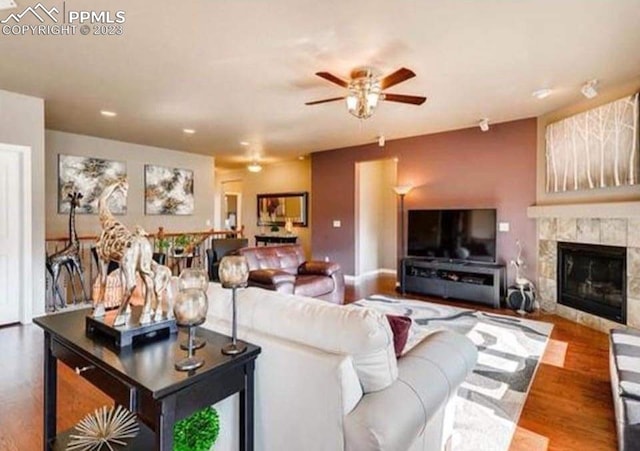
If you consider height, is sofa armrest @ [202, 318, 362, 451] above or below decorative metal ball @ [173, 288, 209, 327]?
below

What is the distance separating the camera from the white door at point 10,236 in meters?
3.95

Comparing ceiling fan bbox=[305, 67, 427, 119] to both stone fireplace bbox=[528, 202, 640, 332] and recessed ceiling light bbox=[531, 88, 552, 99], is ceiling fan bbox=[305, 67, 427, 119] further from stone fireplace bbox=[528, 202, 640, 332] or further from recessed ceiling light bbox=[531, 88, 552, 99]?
stone fireplace bbox=[528, 202, 640, 332]

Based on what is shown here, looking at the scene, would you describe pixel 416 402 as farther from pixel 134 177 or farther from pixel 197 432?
pixel 134 177

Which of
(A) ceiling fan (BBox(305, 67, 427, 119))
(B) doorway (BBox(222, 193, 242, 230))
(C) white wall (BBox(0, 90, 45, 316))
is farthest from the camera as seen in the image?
(B) doorway (BBox(222, 193, 242, 230))

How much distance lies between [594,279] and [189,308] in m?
4.65

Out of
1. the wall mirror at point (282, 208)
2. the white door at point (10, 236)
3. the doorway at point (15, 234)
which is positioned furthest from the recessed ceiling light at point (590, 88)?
the white door at point (10, 236)

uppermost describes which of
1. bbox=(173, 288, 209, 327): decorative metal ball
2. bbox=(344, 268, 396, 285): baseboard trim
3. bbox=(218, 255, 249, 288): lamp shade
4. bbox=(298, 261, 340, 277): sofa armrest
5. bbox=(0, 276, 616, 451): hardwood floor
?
bbox=(218, 255, 249, 288): lamp shade

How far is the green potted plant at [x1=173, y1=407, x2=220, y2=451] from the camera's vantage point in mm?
1368

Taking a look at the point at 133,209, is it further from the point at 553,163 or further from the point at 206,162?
the point at 553,163

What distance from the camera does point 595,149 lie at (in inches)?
158

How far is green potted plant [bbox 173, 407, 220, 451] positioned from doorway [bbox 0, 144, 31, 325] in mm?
3863

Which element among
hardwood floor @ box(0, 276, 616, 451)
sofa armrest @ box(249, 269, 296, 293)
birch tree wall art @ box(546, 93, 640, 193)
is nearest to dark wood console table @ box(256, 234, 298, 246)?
sofa armrest @ box(249, 269, 296, 293)

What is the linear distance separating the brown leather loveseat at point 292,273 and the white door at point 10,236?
8.26 ft

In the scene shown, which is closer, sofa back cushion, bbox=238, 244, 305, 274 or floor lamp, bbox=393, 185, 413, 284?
sofa back cushion, bbox=238, 244, 305, 274
